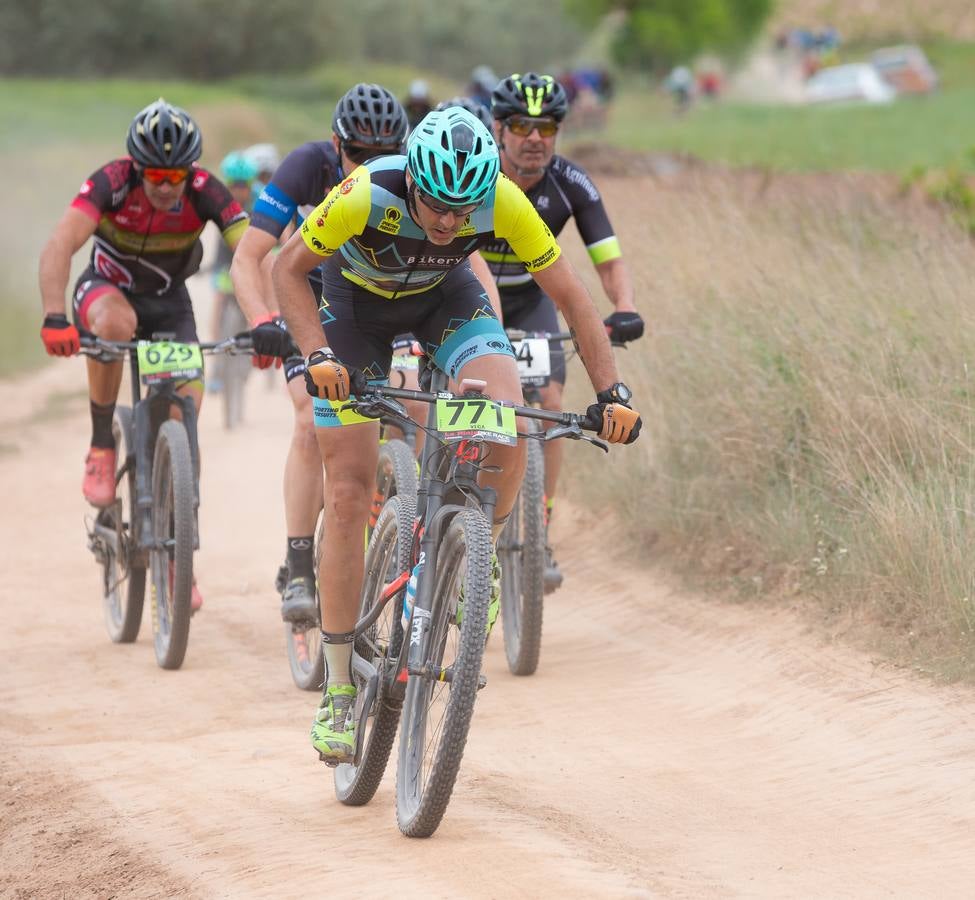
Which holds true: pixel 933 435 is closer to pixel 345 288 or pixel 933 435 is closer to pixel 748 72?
pixel 345 288

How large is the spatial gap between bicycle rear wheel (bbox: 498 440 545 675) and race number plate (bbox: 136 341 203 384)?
5.60 feet

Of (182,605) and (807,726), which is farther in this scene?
(182,605)

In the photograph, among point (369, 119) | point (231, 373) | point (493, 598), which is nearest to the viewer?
point (493, 598)

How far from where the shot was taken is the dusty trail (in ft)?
16.3

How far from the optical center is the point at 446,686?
5.18 m

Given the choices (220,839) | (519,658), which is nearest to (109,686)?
(519,658)

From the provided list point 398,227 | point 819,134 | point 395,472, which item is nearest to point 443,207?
point 398,227

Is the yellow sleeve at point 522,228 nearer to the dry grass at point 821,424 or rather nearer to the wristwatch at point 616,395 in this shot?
the wristwatch at point 616,395

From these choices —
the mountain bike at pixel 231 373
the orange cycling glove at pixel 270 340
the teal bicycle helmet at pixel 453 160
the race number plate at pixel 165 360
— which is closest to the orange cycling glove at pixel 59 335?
the race number plate at pixel 165 360

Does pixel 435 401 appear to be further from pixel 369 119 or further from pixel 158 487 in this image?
pixel 158 487

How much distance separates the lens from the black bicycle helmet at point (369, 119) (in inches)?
267

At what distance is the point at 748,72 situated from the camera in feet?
309

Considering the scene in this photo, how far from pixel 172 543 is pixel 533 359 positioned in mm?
2000

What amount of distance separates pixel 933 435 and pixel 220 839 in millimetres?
4275
